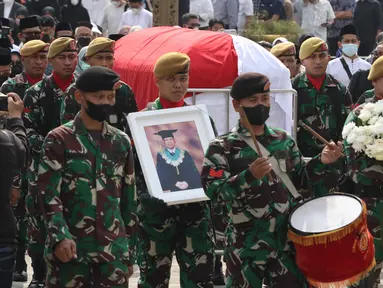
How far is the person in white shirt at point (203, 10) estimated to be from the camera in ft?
75.0

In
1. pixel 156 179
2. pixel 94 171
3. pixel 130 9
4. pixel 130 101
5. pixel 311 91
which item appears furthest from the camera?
pixel 130 9

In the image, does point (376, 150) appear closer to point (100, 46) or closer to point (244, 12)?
point (100, 46)

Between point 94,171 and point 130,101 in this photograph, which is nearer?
point 94,171

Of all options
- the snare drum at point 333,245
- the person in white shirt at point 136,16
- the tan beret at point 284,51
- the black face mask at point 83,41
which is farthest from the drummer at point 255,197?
the person in white shirt at point 136,16

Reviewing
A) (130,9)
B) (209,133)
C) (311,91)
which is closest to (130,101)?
(209,133)

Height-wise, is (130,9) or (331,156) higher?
(331,156)

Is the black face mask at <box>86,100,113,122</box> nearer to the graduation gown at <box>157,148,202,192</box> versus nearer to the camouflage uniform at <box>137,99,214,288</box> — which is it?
the graduation gown at <box>157,148,202,192</box>

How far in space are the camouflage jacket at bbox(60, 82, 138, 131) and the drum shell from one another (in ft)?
9.13

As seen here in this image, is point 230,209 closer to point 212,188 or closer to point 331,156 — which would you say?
point 212,188

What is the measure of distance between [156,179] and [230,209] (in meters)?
0.88

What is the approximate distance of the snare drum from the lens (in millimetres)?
8164

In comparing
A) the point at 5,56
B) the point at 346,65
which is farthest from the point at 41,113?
the point at 346,65

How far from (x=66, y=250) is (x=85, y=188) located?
0.45 metres

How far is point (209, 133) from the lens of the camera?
955 centimetres
